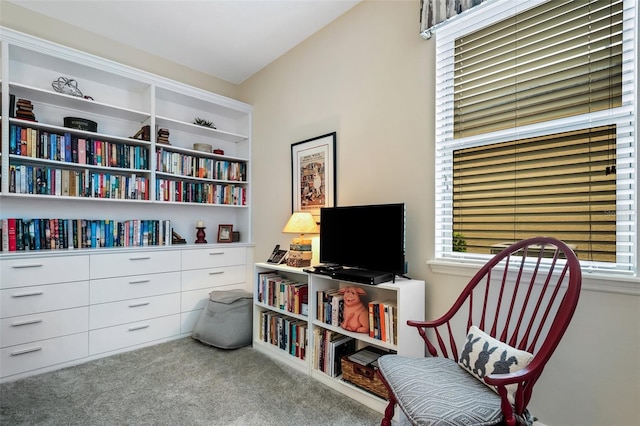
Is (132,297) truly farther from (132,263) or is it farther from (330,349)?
(330,349)

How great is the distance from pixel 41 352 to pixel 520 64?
3582 millimetres

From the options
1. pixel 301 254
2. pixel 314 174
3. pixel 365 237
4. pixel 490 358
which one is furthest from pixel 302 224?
pixel 490 358

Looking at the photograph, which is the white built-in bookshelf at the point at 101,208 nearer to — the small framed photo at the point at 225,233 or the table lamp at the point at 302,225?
the small framed photo at the point at 225,233

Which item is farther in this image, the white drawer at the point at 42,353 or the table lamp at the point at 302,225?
the table lamp at the point at 302,225

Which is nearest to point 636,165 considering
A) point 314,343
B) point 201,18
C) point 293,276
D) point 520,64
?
point 520,64

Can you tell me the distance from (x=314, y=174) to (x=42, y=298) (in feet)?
7.23

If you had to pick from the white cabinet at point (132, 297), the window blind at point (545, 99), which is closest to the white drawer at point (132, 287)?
the white cabinet at point (132, 297)

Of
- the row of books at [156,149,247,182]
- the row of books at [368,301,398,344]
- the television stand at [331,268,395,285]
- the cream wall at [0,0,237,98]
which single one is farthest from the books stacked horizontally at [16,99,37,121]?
the row of books at [368,301,398,344]

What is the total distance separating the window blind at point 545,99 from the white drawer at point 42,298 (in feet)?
8.62

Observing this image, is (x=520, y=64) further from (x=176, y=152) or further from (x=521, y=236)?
(x=176, y=152)

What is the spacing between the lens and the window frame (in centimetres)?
139

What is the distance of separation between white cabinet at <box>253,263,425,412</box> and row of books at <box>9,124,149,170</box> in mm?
1494

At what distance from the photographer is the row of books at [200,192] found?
3.08m

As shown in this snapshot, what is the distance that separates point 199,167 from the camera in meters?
3.32
